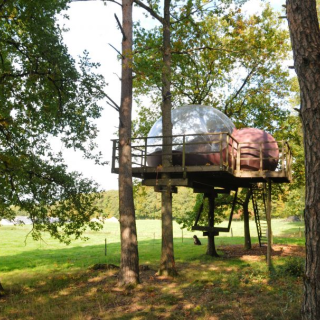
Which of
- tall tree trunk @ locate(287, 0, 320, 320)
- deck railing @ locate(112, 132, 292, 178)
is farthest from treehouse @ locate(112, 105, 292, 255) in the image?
tall tree trunk @ locate(287, 0, 320, 320)

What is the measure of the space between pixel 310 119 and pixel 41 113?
11.1 metres

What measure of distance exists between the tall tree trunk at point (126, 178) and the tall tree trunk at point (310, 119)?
321 inches

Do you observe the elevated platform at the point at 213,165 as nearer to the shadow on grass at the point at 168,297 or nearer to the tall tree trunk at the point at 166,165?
the tall tree trunk at the point at 166,165

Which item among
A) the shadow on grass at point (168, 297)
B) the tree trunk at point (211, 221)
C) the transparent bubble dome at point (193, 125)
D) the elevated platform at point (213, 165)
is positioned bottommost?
the shadow on grass at point (168, 297)

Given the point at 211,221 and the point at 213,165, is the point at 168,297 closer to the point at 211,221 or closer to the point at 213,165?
the point at 213,165

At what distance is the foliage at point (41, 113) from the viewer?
13180mm

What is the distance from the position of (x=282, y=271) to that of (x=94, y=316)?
762 centimetres

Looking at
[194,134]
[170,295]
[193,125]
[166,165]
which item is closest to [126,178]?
[166,165]

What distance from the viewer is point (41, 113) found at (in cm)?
1480

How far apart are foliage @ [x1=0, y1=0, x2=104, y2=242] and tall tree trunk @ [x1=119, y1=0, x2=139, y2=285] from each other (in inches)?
48.1

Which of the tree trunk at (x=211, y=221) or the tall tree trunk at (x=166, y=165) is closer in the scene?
the tall tree trunk at (x=166, y=165)

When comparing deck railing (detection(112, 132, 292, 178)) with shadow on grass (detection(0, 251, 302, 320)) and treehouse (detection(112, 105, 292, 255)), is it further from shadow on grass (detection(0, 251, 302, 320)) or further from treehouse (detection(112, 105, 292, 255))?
shadow on grass (detection(0, 251, 302, 320))

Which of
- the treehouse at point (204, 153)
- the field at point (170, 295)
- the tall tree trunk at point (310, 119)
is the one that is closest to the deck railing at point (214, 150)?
the treehouse at point (204, 153)

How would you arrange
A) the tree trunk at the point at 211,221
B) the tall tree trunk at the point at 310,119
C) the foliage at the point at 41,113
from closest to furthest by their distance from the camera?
the tall tree trunk at the point at 310,119, the foliage at the point at 41,113, the tree trunk at the point at 211,221
